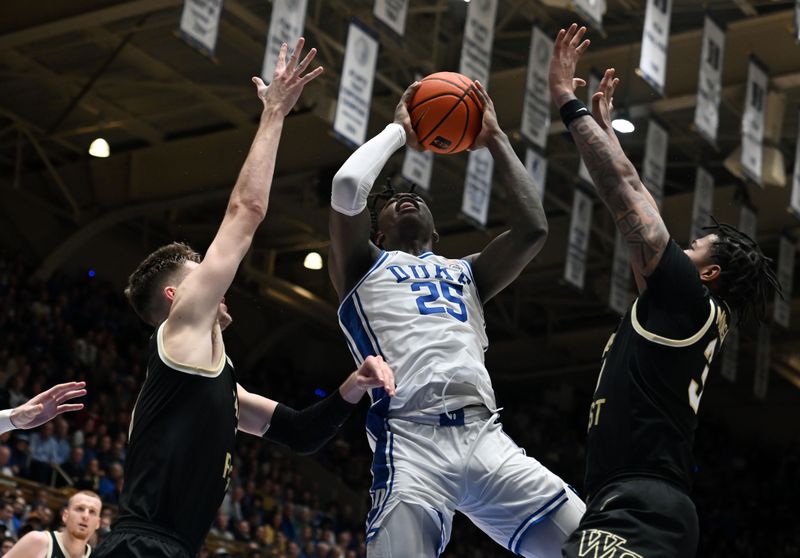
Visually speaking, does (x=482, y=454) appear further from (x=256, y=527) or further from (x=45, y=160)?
(x=45, y=160)

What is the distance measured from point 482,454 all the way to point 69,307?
1671 cm

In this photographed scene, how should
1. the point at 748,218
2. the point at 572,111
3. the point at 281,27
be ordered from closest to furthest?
the point at 572,111
the point at 281,27
the point at 748,218

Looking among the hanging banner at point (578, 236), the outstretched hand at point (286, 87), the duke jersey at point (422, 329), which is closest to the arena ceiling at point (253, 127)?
the hanging banner at point (578, 236)

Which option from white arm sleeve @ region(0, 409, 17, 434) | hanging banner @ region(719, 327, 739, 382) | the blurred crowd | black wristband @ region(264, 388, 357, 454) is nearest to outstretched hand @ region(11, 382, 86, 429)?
white arm sleeve @ region(0, 409, 17, 434)

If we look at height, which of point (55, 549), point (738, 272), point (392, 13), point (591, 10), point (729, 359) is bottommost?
point (55, 549)

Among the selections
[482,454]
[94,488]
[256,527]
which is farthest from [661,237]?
[256,527]

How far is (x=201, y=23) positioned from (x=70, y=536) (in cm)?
667

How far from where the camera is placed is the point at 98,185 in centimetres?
2242

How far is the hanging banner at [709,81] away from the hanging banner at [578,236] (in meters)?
3.10

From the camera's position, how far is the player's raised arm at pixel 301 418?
5.34 m

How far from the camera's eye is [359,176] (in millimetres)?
5066

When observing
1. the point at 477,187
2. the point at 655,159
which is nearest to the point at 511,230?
the point at 477,187

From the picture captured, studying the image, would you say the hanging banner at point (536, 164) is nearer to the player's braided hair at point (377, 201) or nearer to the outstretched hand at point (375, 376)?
the player's braided hair at point (377, 201)

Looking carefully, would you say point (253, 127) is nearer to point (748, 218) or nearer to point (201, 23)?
point (201, 23)
